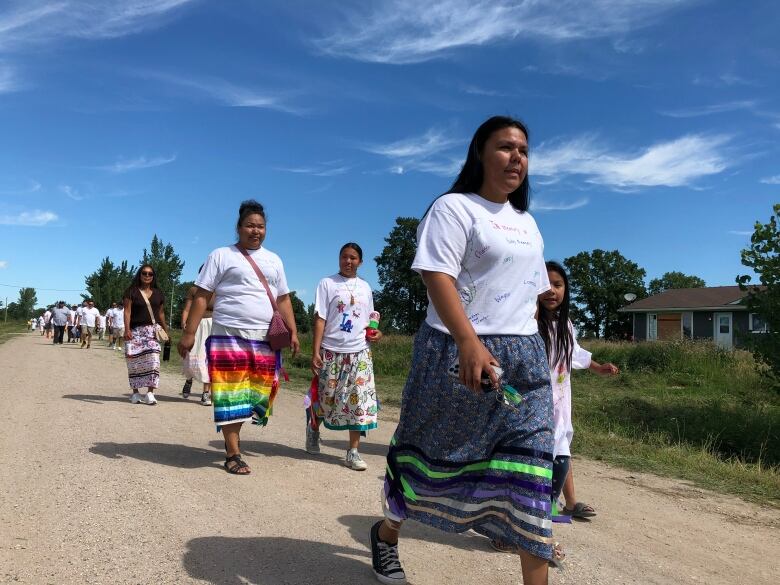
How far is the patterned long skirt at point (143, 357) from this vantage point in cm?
903

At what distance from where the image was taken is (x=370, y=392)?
5785mm

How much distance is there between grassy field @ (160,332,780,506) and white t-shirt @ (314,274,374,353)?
9.61ft

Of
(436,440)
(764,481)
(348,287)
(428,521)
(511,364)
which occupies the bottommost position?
(764,481)

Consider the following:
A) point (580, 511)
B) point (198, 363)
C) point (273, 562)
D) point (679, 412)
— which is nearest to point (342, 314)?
point (580, 511)

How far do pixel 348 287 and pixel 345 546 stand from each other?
108 inches

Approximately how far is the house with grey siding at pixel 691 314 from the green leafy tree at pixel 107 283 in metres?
37.8

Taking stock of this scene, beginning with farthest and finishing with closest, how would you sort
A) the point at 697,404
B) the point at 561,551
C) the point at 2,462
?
the point at 697,404 < the point at 2,462 < the point at 561,551

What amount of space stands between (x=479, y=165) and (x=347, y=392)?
3.31 m

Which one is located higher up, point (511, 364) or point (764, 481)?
point (511, 364)

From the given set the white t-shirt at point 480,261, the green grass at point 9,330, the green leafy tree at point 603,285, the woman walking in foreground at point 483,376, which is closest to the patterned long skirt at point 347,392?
the woman walking in foreground at point 483,376

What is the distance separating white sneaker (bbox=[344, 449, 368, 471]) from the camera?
5.47m

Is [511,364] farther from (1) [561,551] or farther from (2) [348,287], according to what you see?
(2) [348,287]

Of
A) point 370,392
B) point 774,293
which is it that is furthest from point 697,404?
point 370,392

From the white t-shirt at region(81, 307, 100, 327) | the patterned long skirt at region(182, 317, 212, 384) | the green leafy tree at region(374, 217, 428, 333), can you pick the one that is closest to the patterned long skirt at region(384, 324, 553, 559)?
the patterned long skirt at region(182, 317, 212, 384)
